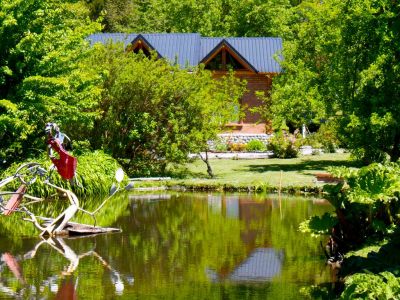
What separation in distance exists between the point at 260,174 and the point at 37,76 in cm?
1051

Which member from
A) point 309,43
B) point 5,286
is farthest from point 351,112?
point 5,286

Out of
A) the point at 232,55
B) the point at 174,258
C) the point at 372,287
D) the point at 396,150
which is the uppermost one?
the point at 232,55

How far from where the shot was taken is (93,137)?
32094 mm

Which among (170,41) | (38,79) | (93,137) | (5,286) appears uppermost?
(170,41)

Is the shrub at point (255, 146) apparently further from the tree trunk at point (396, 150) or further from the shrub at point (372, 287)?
the shrub at point (372, 287)

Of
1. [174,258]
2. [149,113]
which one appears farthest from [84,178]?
[174,258]

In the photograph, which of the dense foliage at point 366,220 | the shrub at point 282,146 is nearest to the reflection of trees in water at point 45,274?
the dense foliage at point 366,220

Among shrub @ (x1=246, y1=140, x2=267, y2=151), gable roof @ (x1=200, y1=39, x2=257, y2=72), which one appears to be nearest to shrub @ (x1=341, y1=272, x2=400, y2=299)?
shrub @ (x1=246, y1=140, x2=267, y2=151)

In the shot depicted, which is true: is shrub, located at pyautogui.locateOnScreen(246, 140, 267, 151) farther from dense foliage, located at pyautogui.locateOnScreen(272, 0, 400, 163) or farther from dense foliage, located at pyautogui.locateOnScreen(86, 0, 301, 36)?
dense foliage, located at pyautogui.locateOnScreen(86, 0, 301, 36)

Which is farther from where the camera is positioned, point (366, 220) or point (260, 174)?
point (260, 174)

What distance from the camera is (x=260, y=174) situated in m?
33.1

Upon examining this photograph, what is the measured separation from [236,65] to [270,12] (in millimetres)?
12945

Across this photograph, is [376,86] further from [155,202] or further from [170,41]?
[170,41]

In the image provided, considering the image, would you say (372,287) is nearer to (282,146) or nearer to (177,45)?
(282,146)
